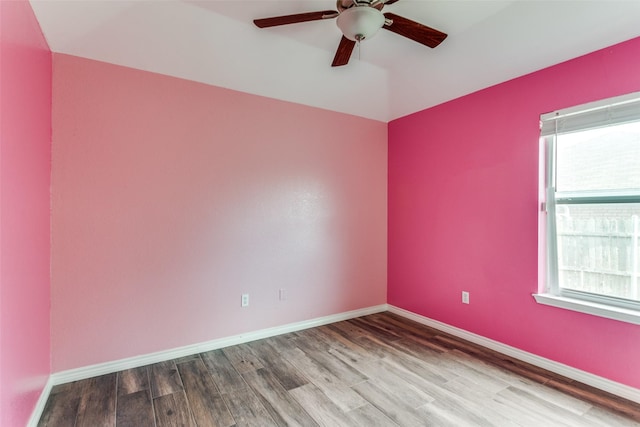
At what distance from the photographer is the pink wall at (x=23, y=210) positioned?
134 centimetres

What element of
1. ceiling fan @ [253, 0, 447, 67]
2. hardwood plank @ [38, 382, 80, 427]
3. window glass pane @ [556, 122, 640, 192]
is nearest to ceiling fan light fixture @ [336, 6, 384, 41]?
ceiling fan @ [253, 0, 447, 67]

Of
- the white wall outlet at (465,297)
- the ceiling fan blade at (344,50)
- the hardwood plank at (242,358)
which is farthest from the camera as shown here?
the white wall outlet at (465,297)

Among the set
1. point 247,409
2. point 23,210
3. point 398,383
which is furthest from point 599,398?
point 23,210

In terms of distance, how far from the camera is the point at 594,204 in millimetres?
2176

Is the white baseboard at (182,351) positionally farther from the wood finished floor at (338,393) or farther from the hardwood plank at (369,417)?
the hardwood plank at (369,417)

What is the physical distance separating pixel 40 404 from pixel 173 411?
799 millimetres

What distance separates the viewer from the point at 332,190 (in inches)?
133

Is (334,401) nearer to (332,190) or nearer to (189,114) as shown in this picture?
(332,190)

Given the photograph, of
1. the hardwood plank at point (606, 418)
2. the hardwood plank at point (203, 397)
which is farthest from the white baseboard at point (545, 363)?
the hardwood plank at point (203, 397)

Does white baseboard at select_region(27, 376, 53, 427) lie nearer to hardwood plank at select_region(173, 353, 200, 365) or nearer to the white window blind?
hardwood plank at select_region(173, 353, 200, 365)

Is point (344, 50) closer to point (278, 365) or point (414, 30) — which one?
point (414, 30)

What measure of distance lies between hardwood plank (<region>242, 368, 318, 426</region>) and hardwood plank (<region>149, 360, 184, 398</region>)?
0.48 m

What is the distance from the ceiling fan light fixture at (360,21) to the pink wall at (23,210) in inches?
63.5

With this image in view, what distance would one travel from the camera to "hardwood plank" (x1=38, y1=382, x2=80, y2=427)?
5.74ft
